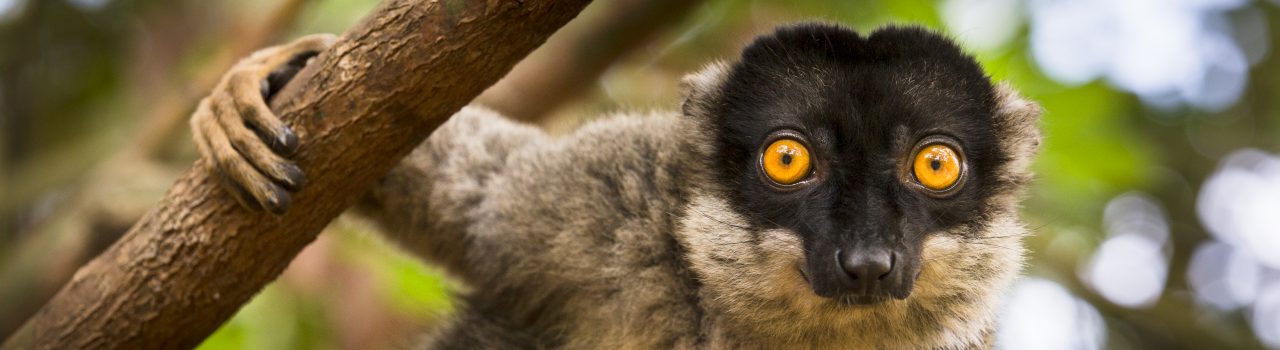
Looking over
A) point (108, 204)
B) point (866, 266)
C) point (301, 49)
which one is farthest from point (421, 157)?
point (866, 266)

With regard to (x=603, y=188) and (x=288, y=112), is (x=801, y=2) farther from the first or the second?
(x=288, y=112)

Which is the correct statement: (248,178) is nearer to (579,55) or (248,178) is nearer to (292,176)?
(292,176)

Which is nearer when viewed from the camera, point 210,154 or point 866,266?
point 866,266

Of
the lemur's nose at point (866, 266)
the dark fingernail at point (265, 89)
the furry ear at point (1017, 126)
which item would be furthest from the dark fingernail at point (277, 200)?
the furry ear at point (1017, 126)

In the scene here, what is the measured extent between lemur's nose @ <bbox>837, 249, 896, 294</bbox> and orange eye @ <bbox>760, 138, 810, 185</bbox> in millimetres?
285

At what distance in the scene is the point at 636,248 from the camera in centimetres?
343

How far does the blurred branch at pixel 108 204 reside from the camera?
4.51 metres

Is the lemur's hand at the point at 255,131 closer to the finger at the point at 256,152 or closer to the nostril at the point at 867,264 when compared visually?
the finger at the point at 256,152

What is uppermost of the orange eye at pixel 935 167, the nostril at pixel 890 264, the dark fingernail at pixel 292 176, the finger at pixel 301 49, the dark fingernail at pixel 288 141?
the finger at pixel 301 49

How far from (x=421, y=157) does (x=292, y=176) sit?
0.87m

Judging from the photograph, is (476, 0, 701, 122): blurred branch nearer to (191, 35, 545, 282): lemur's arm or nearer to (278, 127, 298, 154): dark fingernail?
(191, 35, 545, 282): lemur's arm

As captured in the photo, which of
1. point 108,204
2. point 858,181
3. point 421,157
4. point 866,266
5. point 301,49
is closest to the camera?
point 866,266

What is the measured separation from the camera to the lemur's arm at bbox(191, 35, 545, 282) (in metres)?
3.18

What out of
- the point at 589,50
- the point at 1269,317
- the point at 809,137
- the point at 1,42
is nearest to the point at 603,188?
the point at 809,137
